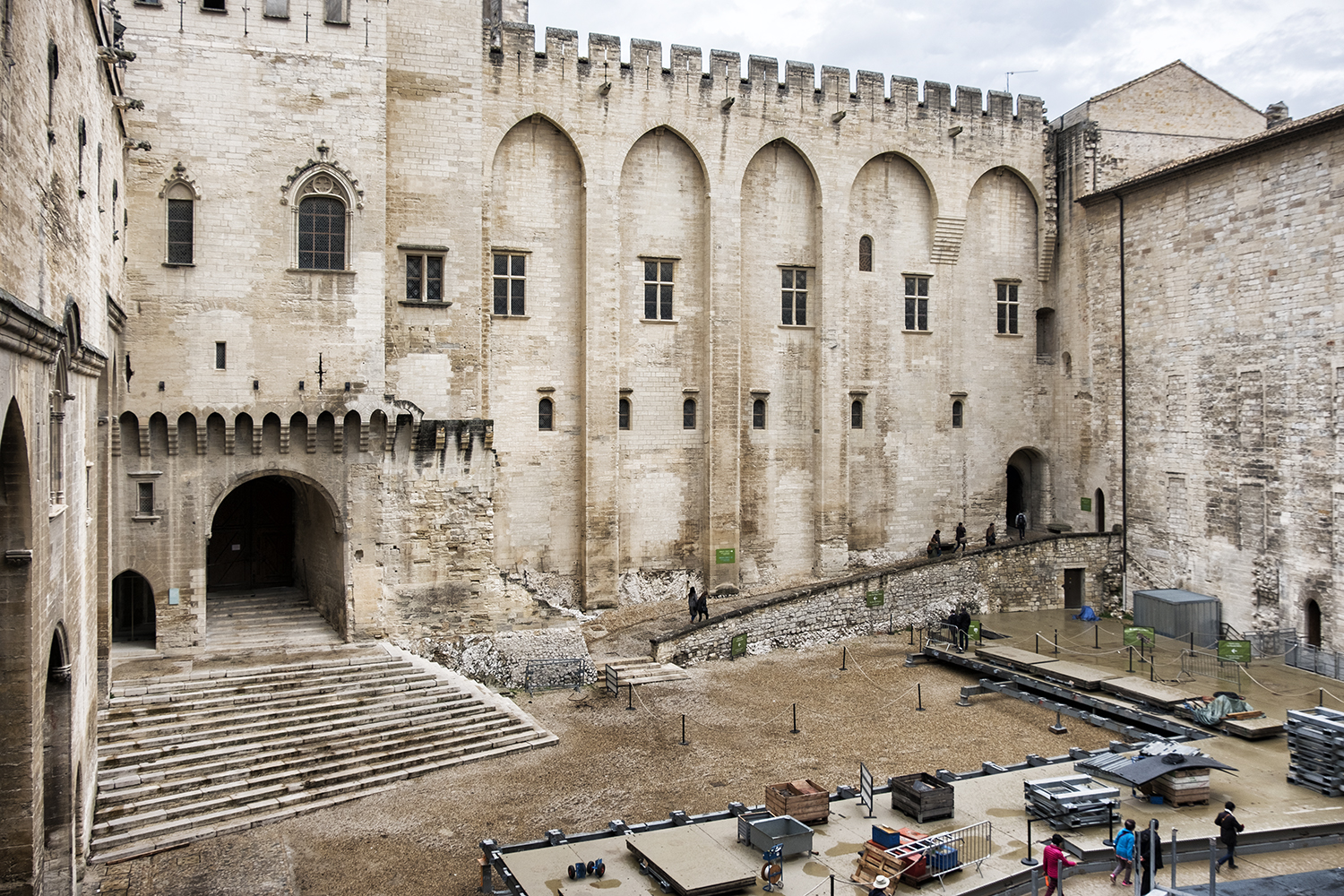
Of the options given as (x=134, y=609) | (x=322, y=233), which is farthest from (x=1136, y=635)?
(x=134, y=609)

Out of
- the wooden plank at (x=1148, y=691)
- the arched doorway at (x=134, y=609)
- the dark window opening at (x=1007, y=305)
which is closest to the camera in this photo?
the wooden plank at (x=1148, y=691)

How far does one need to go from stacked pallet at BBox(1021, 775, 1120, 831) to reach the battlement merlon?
20374 millimetres

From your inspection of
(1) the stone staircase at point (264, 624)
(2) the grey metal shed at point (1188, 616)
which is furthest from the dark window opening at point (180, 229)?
(2) the grey metal shed at point (1188, 616)

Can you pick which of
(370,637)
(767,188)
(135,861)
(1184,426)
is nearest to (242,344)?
(370,637)

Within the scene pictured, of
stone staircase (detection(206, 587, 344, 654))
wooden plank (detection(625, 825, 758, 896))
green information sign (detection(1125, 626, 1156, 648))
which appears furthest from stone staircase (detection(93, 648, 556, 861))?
green information sign (detection(1125, 626, 1156, 648))

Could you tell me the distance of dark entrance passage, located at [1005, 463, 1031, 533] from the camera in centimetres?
3422

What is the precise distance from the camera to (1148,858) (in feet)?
A: 43.1

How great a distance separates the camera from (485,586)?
23250 millimetres

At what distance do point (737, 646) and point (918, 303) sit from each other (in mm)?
12593

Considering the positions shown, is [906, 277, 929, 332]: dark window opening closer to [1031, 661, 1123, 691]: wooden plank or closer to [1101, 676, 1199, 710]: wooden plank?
[1031, 661, 1123, 691]: wooden plank

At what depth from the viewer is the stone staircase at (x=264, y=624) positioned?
21500 mm

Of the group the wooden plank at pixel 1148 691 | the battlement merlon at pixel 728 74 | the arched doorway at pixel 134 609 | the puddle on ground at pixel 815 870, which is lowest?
the puddle on ground at pixel 815 870

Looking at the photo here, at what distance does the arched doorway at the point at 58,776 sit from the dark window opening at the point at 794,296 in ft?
70.8

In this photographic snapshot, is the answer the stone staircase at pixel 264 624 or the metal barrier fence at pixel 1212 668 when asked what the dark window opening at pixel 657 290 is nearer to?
the stone staircase at pixel 264 624
